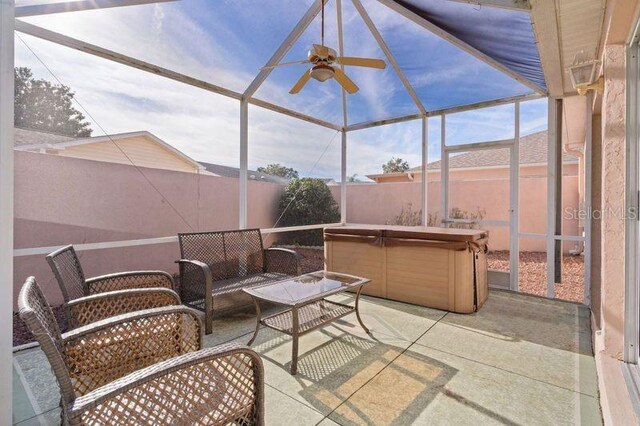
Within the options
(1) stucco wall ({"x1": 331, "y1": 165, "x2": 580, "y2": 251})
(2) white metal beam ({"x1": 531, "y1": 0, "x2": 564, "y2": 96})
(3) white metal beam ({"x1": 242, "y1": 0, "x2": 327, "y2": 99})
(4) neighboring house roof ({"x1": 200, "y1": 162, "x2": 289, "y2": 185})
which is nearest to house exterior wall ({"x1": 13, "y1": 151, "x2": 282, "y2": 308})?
(4) neighboring house roof ({"x1": 200, "y1": 162, "x2": 289, "y2": 185})

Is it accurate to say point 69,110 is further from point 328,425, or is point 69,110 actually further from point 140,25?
point 328,425

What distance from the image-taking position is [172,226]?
527cm

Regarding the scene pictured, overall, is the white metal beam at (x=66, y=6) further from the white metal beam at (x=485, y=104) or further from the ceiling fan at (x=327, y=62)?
the white metal beam at (x=485, y=104)

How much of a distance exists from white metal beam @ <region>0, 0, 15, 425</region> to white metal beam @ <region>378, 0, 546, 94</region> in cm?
341

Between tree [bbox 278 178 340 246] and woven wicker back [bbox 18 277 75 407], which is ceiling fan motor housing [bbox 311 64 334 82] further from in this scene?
tree [bbox 278 178 340 246]

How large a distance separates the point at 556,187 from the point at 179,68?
5.12 m

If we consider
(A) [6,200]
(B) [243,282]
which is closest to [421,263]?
(B) [243,282]

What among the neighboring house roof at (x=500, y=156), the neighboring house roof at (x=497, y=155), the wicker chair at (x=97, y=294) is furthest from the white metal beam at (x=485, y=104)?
the wicker chair at (x=97, y=294)

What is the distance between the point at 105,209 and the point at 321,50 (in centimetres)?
366

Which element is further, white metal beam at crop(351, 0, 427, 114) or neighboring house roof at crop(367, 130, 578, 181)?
neighboring house roof at crop(367, 130, 578, 181)

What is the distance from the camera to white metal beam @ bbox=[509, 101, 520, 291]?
4.62m

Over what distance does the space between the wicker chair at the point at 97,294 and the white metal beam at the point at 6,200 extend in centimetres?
66

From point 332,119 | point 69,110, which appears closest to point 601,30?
point 332,119

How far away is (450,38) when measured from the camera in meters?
3.76
